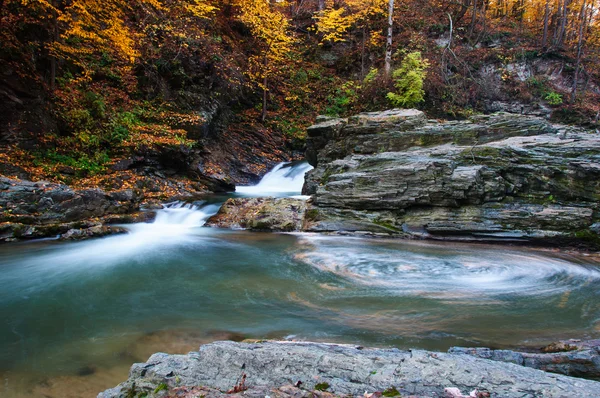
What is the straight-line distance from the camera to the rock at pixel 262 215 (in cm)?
1008

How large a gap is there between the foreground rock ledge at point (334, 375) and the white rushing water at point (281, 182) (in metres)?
12.2

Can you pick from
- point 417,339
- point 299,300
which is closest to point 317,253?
point 299,300

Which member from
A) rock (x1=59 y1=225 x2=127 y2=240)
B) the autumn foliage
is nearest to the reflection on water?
rock (x1=59 y1=225 x2=127 y2=240)

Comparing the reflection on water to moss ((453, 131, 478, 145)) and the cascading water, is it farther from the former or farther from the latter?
moss ((453, 131, 478, 145))

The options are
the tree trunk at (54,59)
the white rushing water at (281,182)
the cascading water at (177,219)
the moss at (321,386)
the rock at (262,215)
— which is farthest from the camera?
the white rushing water at (281,182)

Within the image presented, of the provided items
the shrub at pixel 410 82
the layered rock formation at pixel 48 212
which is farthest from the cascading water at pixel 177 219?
the shrub at pixel 410 82

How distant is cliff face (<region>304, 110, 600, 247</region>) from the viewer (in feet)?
27.0

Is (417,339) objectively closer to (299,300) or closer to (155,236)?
(299,300)

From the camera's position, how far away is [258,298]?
17.5 feet

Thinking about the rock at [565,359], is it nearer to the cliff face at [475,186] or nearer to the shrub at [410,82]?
the cliff face at [475,186]

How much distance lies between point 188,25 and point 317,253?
590 inches

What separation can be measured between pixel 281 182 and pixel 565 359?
14416 mm

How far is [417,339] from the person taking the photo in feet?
12.9

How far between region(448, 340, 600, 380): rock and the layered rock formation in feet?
30.0
